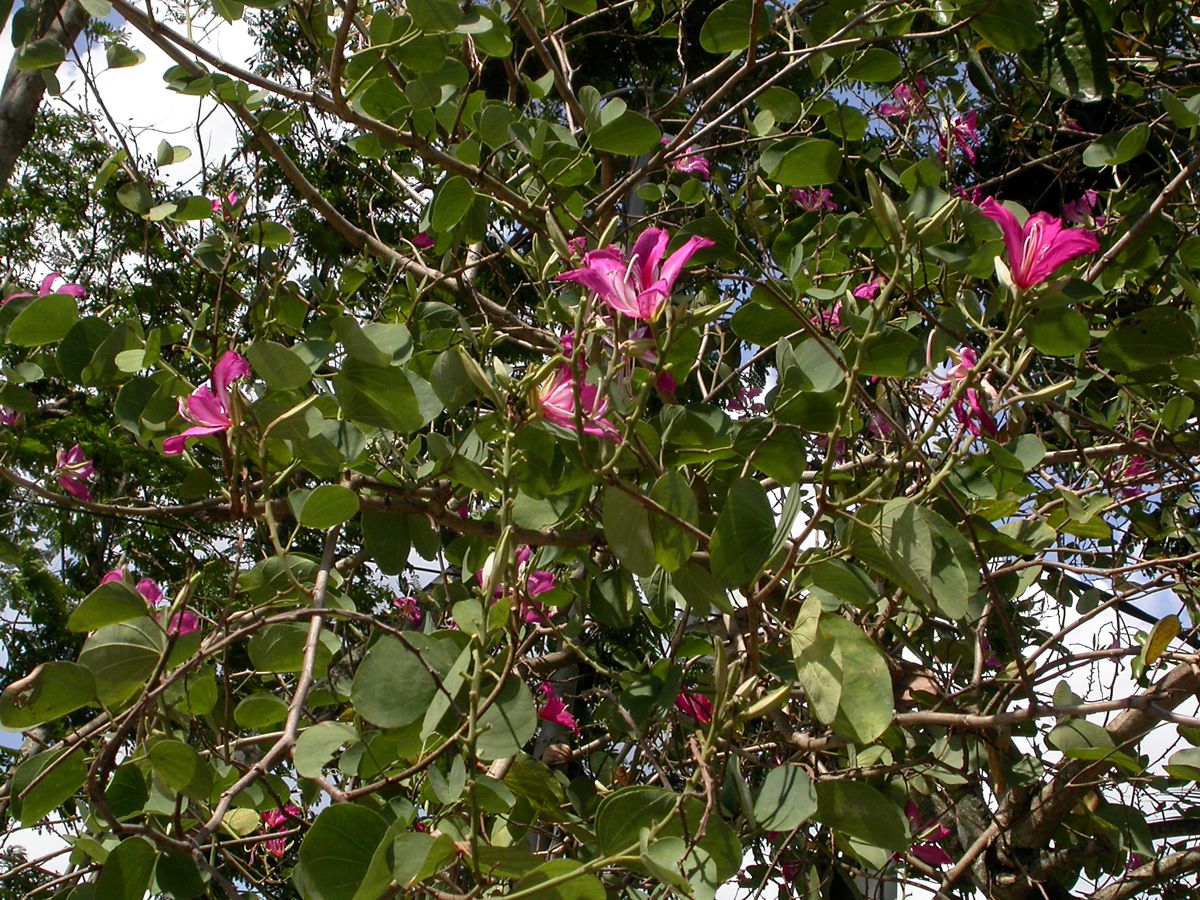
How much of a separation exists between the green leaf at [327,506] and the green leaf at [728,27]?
91 cm

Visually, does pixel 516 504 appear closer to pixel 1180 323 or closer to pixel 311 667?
pixel 311 667

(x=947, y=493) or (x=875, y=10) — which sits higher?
(x=875, y=10)

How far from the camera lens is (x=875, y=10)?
4.97ft

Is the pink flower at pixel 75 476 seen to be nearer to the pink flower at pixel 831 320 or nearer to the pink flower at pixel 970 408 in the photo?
the pink flower at pixel 831 320

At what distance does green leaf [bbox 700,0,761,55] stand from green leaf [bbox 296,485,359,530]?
0.91 metres

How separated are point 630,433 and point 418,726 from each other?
1.30 feet

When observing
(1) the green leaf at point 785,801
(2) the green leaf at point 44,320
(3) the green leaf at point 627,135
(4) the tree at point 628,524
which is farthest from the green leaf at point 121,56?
(1) the green leaf at point 785,801

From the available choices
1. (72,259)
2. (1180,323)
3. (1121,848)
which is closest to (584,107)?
(1180,323)

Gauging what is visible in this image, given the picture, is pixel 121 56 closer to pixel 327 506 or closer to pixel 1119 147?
pixel 327 506

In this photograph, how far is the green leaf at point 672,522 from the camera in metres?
0.92

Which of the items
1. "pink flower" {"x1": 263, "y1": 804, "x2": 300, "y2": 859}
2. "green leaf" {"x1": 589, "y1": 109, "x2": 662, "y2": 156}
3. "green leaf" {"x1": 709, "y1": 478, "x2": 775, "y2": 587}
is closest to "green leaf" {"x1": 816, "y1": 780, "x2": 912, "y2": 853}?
"green leaf" {"x1": 709, "y1": 478, "x2": 775, "y2": 587}

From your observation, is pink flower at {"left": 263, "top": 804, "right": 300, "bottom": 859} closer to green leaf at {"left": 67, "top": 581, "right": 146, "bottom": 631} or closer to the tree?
the tree

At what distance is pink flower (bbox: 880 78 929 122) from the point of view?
250 centimetres

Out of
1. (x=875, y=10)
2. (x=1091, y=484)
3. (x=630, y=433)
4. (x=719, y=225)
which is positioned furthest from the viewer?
(x=1091, y=484)
